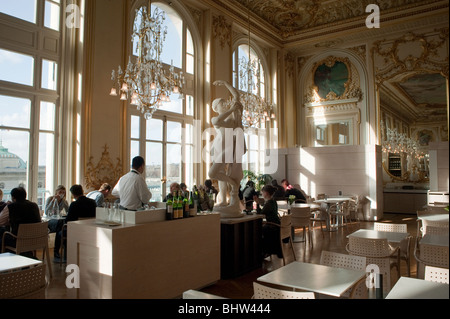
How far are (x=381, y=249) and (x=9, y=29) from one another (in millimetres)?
7452

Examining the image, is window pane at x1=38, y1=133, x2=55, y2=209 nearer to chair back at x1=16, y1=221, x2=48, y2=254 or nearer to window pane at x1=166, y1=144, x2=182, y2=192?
chair back at x1=16, y1=221, x2=48, y2=254

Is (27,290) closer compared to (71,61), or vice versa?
(27,290)

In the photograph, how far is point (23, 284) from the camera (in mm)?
2793

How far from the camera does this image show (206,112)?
10.9 meters

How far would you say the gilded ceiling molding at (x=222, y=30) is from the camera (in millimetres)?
11414

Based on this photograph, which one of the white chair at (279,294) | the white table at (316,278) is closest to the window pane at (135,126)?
the white table at (316,278)

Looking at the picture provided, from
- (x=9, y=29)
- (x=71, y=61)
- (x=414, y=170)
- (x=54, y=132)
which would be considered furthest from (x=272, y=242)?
(x=414, y=170)

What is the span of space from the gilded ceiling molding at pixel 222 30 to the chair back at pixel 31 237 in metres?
8.36

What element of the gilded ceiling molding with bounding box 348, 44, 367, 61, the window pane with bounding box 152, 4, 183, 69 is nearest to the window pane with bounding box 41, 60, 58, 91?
the window pane with bounding box 152, 4, 183, 69

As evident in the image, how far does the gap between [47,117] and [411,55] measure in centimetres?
1229

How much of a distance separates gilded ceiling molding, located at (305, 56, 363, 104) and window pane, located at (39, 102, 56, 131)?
10889 millimetres

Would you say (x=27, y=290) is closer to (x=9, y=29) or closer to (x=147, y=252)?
(x=147, y=252)

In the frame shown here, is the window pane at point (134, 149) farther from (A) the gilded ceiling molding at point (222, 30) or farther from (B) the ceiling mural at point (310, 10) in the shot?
(B) the ceiling mural at point (310, 10)

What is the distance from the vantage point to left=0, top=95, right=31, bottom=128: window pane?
660cm
